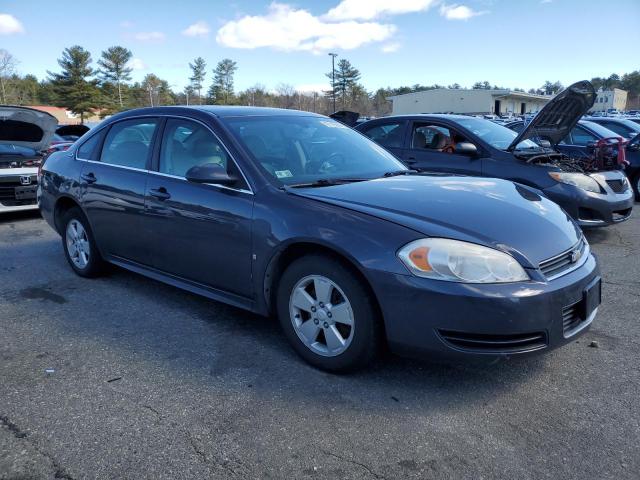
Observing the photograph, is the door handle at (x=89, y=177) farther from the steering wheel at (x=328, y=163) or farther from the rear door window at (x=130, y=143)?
Result: the steering wheel at (x=328, y=163)

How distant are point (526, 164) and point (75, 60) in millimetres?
66363

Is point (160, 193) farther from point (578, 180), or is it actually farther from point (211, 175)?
point (578, 180)

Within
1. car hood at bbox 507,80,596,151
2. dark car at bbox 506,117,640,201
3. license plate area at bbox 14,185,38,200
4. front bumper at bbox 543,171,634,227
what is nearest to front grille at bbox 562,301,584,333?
front bumper at bbox 543,171,634,227

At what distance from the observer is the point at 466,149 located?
642cm

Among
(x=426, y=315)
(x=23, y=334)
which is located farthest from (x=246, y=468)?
(x=23, y=334)

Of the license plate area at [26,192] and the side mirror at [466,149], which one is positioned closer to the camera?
the side mirror at [466,149]

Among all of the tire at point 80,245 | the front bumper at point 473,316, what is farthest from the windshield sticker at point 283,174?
the tire at point 80,245

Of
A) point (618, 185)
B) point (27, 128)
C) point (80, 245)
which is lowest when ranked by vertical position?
point (80, 245)

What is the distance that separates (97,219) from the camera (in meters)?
4.59

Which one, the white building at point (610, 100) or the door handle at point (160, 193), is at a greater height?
the white building at point (610, 100)

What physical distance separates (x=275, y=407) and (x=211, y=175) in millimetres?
1465

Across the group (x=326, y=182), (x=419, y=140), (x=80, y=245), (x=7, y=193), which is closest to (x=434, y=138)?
(x=419, y=140)

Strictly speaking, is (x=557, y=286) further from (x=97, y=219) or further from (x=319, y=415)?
(x=97, y=219)

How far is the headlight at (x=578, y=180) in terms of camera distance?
6.14m
